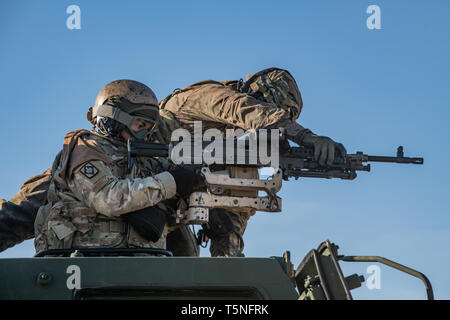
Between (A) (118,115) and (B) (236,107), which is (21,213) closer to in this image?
(A) (118,115)

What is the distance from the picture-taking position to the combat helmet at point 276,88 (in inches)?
375

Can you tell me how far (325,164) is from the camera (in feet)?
24.9

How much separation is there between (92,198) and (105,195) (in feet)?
0.37

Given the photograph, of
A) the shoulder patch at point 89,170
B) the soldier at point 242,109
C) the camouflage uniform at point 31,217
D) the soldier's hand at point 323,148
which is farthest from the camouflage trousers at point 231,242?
the shoulder patch at point 89,170

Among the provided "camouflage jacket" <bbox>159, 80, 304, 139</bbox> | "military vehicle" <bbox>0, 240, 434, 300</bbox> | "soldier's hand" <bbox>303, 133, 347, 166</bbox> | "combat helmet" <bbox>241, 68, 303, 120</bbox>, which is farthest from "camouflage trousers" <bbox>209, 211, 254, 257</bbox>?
"military vehicle" <bbox>0, 240, 434, 300</bbox>

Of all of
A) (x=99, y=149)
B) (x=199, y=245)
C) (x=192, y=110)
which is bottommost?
(x=199, y=245)

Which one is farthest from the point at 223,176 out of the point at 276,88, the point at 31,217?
the point at 276,88

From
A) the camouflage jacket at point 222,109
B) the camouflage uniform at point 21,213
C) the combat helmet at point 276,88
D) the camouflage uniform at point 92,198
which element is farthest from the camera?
the combat helmet at point 276,88

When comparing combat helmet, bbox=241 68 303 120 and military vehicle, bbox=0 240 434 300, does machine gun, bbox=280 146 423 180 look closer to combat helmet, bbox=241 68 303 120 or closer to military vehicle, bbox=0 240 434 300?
combat helmet, bbox=241 68 303 120

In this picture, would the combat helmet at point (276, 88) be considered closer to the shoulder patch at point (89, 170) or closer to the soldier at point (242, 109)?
the soldier at point (242, 109)

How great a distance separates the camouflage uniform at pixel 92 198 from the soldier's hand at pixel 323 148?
1888 millimetres

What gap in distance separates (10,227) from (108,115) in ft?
5.92
